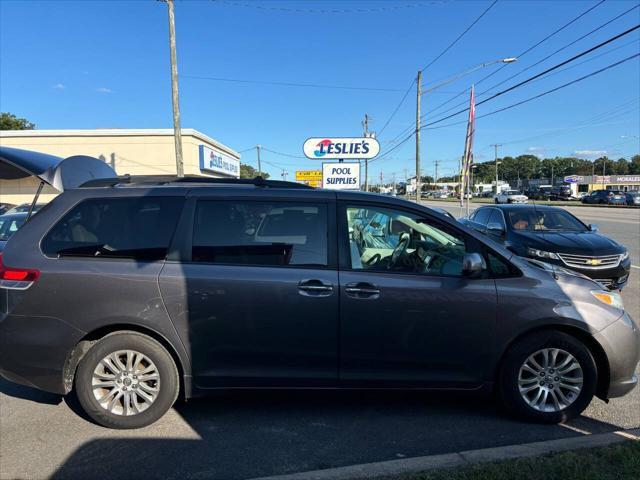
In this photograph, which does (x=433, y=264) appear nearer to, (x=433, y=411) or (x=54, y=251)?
(x=433, y=411)

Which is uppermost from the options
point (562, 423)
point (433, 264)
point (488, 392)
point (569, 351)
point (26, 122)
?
point (26, 122)

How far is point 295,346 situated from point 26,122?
54698 millimetres

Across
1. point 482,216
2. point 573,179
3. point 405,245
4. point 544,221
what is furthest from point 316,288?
point 573,179

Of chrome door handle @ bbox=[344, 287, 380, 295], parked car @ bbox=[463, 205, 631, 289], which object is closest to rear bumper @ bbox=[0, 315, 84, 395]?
chrome door handle @ bbox=[344, 287, 380, 295]

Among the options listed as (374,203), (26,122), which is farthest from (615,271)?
(26,122)

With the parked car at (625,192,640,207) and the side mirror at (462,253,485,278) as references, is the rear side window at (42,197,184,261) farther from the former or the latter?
the parked car at (625,192,640,207)

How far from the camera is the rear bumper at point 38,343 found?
10.8 feet

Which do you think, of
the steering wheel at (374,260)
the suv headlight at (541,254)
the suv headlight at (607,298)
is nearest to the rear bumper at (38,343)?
the steering wheel at (374,260)

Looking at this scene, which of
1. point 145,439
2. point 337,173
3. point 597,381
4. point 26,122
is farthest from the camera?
point 26,122

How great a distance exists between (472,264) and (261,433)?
200cm

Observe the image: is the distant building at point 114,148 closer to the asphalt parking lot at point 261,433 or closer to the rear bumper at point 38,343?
the asphalt parking lot at point 261,433

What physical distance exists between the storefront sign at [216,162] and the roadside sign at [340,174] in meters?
14.3

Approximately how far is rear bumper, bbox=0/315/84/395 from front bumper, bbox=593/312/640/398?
3.93 metres

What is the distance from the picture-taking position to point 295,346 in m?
3.31
